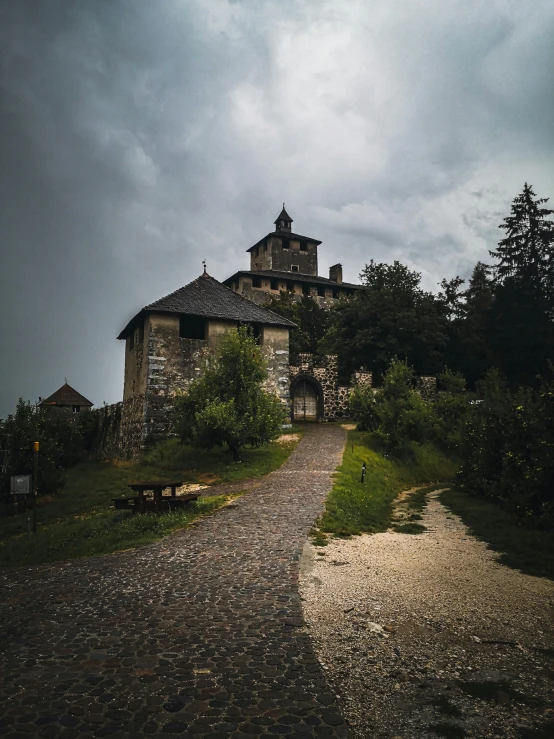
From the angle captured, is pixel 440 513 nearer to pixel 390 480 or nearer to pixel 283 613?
pixel 390 480

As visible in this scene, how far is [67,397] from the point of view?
55.9m

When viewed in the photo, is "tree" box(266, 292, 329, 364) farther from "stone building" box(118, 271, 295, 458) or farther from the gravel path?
the gravel path

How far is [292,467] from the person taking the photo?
20.1m

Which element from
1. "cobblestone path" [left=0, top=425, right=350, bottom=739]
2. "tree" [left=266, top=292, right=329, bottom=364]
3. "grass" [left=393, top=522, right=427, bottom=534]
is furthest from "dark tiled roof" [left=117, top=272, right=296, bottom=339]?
"cobblestone path" [left=0, top=425, right=350, bottom=739]

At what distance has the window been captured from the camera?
94.7ft

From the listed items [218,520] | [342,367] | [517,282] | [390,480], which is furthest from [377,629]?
[517,282]

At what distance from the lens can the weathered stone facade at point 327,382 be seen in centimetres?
3478

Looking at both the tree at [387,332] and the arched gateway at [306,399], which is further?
the tree at [387,332]

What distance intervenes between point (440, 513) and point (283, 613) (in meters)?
10.4

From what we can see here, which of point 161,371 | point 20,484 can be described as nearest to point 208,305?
point 161,371

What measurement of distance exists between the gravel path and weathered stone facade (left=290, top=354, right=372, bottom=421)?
25052 mm

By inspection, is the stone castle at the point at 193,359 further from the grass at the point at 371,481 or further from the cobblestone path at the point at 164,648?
the cobblestone path at the point at 164,648

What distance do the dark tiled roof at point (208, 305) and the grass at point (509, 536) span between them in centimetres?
1542

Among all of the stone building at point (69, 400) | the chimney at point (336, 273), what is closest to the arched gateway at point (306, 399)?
the stone building at point (69, 400)
